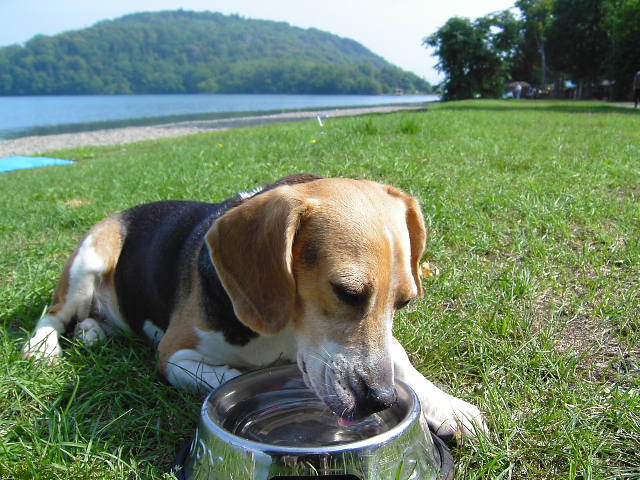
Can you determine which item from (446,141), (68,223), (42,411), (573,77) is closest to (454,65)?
(573,77)

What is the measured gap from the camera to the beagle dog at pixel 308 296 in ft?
8.18

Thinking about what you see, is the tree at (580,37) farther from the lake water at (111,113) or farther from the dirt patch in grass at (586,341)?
the dirt patch in grass at (586,341)

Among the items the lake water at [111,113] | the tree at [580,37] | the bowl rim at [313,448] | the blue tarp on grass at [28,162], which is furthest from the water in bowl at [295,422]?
the tree at [580,37]

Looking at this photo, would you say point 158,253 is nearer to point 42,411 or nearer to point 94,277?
point 94,277

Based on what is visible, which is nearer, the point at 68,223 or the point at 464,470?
the point at 464,470

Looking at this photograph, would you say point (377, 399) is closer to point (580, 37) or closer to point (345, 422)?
point (345, 422)

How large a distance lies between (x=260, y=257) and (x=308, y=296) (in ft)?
1.01

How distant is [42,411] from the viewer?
3.03 metres

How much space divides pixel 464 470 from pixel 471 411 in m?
0.39

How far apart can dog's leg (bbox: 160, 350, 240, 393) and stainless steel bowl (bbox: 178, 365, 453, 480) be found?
360 mm

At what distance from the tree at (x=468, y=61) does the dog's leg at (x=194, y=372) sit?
189 ft

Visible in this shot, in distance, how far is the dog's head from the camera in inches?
97.0

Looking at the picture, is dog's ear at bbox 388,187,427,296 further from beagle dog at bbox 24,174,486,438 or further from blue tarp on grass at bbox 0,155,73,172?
blue tarp on grass at bbox 0,155,73,172

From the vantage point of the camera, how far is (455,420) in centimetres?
268
